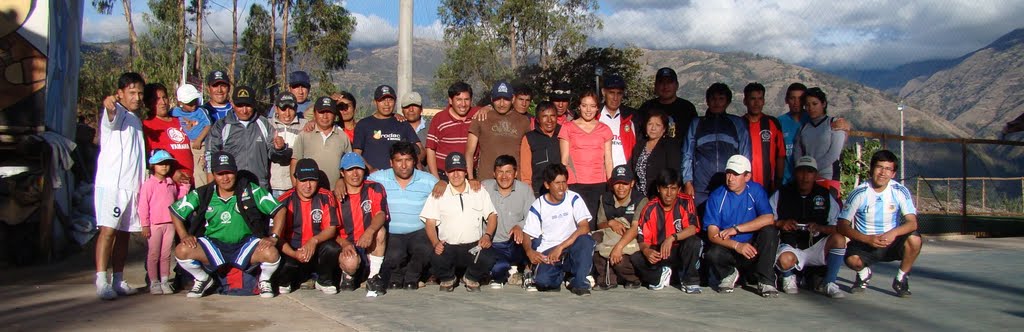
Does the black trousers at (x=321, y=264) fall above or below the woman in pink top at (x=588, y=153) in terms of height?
below

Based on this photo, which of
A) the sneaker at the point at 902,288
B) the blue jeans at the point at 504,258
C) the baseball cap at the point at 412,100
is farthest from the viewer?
the baseball cap at the point at 412,100

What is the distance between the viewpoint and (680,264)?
6738 mm

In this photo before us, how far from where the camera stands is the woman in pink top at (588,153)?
279 inches

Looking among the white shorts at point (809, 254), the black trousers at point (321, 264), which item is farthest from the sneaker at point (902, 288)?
the black trousers at point (321, 264)

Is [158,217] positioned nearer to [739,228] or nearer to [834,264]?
[739,228]

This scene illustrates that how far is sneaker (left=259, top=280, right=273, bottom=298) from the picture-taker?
6122 mm

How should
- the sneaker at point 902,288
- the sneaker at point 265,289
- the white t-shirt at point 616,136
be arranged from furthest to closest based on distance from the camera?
the white t-shirt at point 616,136
the sneaker at point 902,288
the sneaker at point 265,289

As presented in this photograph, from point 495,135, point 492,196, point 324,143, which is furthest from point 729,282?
point 324,143

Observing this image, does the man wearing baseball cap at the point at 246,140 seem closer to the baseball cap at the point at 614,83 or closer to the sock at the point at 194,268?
the sock at the point at 194,268

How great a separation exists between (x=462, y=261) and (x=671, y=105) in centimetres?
252

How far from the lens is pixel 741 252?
252 inches

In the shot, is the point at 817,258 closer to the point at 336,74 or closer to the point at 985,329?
the point at 985,329

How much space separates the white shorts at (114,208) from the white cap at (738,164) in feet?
15.5

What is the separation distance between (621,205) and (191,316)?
3555mm
